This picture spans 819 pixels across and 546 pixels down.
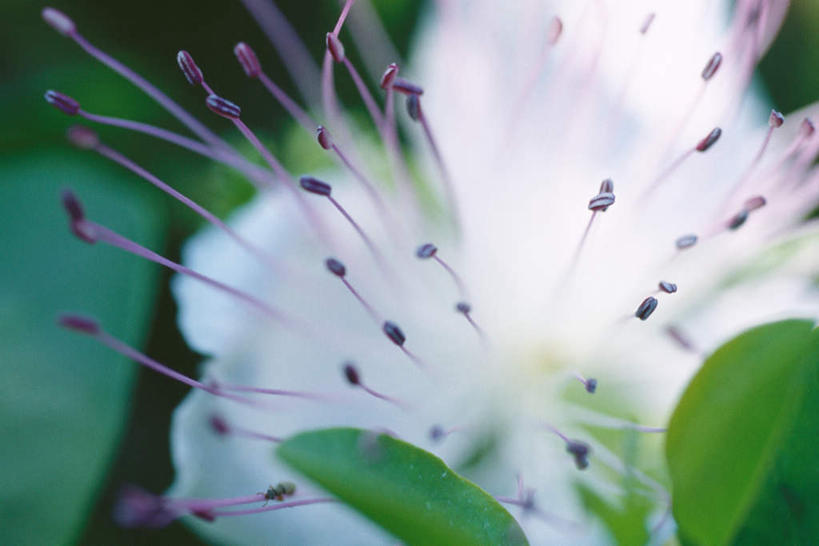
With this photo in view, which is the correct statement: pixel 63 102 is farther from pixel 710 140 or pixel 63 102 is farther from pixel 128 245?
pixel 710 140

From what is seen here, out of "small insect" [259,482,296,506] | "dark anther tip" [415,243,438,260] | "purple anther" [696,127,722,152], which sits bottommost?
"small insect" [259,482,296,506]

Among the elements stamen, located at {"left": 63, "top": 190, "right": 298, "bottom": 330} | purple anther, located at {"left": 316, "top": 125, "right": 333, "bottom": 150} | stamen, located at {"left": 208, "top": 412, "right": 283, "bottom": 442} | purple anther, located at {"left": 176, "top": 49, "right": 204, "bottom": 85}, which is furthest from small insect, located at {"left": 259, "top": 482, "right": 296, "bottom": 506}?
purple anther, located at {"left": 176, "top": 49, "right": 204, "bottom": 85}

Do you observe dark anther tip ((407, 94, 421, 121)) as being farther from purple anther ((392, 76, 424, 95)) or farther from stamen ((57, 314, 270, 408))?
stamen ((57, 314, 270, 408))

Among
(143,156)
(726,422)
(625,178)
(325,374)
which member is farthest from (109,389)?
(625,178)

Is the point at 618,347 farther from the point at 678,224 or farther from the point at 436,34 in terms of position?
the point at 436,34

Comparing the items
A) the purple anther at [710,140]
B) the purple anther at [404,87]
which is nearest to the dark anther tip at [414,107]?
the purple anther at [404,87]

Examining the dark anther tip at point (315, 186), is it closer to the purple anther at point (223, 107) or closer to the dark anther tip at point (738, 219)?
the purple anther at point (223, 107)

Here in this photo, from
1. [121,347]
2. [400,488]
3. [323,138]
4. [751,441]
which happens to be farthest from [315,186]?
[751,441]
